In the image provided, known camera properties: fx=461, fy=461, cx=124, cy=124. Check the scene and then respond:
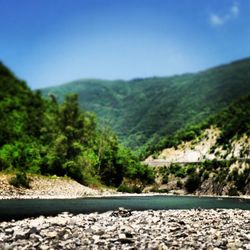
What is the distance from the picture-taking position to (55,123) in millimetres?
122688

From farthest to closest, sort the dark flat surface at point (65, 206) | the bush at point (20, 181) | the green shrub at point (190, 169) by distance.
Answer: the green shrub at point (190, 169) < the bush at point (20, 181) < the dark flat surface at point (65, 206)

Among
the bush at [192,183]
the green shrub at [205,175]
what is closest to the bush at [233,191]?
the green shrub at [205,175]

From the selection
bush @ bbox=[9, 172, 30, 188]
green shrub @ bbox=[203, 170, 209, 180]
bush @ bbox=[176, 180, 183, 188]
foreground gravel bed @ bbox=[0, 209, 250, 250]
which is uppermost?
foreground gravel bed @ bbox=[0, 209, 250, 250]

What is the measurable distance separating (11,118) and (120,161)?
34.0 meters

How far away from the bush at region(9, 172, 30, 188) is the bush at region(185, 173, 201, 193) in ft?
268

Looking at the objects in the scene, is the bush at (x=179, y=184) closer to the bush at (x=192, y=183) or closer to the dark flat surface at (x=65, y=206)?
the bush at (x=192, y=183)

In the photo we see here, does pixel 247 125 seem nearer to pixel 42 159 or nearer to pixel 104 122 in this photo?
pixel 104 122

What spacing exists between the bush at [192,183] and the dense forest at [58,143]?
602 inches

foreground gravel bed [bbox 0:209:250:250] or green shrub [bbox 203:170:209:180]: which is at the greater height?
foreground gravel bed [bbox 0:209:250:250]

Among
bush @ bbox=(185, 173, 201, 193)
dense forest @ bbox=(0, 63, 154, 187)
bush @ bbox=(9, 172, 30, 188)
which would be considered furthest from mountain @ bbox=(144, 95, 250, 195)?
bush @ bbox=(9, 172, 30, 188)

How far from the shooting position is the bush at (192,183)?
15625 cm

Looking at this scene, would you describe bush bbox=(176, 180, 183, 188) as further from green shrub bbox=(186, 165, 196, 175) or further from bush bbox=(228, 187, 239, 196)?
bush bbox=(228, 187, 239, 196)

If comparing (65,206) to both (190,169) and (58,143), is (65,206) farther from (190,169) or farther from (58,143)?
(190,169)

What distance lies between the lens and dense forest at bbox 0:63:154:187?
343 feet
